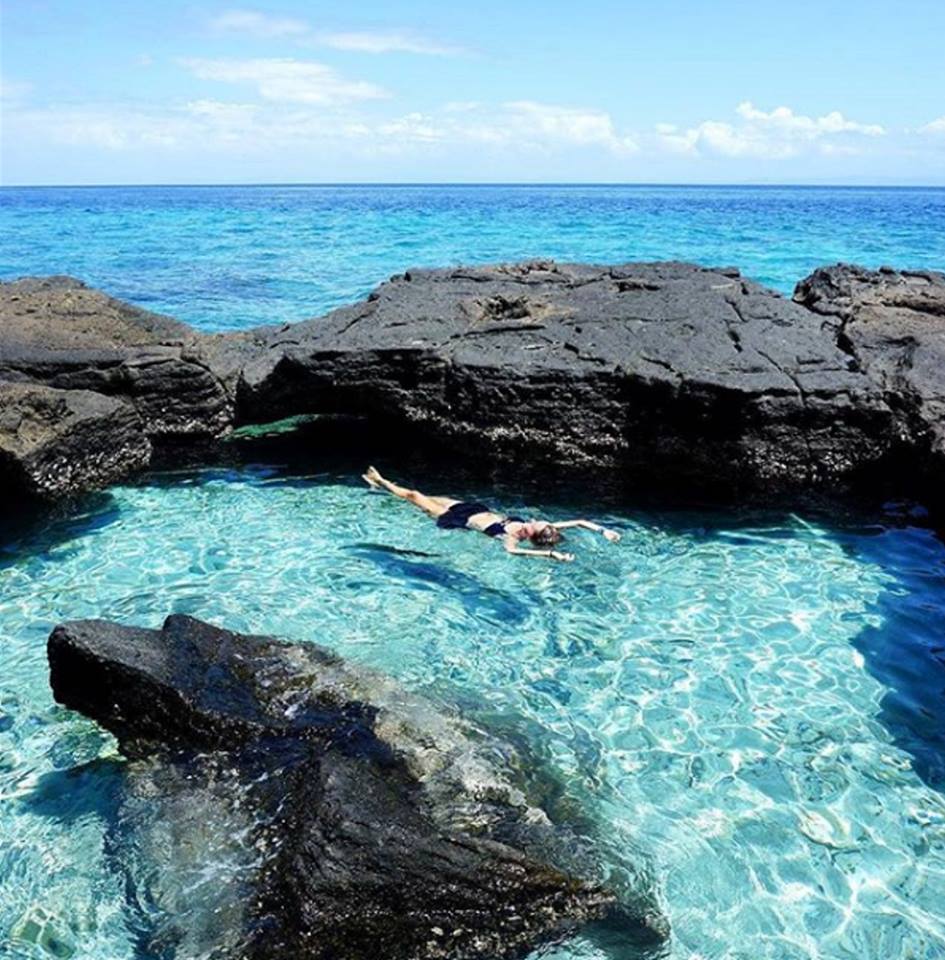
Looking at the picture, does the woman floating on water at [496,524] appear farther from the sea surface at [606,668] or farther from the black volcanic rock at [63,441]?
the black volcanic rock at [63,441]

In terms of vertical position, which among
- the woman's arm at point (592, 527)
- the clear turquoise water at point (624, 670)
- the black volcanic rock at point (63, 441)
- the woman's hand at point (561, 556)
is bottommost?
the clear turquoise water at point (624, 670)

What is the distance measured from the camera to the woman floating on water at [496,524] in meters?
7.78

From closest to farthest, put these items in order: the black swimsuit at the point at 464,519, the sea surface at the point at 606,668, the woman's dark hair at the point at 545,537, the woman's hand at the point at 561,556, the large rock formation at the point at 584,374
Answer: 1. the sea surface at the point at 606,668
2. the woman's hand at the point at 561,556
3. the woman's dark hair at the point at 545,537
4. the black swimsuit at the point at 464,519
5. the large rock formation at the point at 584,374

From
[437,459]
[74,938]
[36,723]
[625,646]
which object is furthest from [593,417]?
[74,938]

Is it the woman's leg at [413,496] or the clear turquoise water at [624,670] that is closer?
Result: the clear turquoise water at [624,670]

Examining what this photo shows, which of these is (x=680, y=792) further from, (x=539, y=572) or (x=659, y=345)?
(x=659, y=345)

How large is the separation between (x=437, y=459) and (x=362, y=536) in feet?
5.74

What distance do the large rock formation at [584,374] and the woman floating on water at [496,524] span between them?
911mm

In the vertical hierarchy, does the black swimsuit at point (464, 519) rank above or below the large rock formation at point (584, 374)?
below

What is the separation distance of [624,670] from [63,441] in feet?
16.8

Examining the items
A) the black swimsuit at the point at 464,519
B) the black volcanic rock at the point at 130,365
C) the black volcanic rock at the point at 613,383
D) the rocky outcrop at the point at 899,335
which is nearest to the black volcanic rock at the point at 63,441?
the black volcanic rock at the point at 130,365

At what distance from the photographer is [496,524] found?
26.4 feet

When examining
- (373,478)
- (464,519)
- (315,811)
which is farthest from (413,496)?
(315,811)

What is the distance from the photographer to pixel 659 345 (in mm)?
9242
